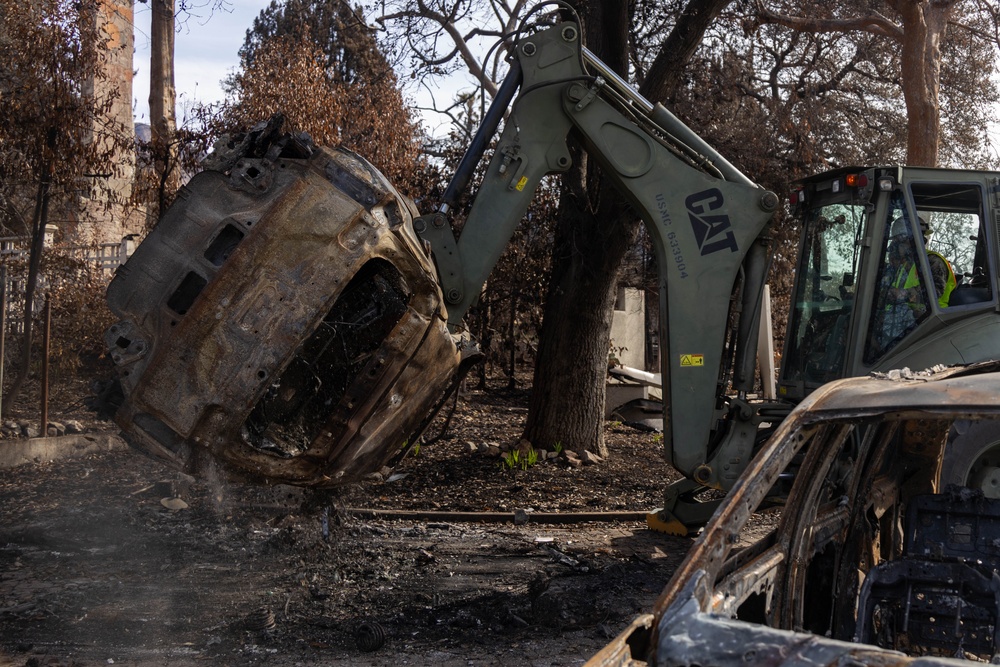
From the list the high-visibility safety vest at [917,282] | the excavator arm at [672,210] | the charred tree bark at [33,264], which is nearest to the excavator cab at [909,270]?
the high-visibility safety vest at [917,282]

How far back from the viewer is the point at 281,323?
16.1 ft

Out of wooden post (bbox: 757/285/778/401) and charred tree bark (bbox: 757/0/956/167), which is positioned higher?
charred tree bark (bbox: 757/0/956/167)

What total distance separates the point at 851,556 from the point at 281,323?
9.70 ft

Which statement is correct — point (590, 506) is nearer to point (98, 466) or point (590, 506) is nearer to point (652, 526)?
point (652, 526)

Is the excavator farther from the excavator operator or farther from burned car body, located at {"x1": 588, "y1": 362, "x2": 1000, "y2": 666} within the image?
burned car body, located at {"x1": 588, "y1": 362, "x2": 1000, "y2": 666}

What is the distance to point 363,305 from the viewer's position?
5.65 m

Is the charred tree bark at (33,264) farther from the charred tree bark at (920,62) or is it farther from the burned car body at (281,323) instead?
the charred tree bark at (920,62)

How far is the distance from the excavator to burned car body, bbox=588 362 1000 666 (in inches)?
71.8

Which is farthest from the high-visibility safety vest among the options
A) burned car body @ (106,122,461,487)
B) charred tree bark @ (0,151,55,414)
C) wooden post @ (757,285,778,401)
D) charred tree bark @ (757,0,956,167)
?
charred tree bark @ (757,0,956,167)

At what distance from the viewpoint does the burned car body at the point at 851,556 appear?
2670mm

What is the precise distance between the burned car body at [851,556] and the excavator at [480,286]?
1824 mm

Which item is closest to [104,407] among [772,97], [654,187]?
[654,187]

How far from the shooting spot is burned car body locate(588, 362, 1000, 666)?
2.67 metres

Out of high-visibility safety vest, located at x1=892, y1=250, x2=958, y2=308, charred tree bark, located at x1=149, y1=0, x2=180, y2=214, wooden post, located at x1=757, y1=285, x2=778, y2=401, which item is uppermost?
charred tree bark, located at x1=149, y1=0, x2=180, y2=214
